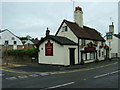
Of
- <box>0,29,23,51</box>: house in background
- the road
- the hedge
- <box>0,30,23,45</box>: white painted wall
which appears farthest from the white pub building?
<box>0,30,23,45</box>: white painted wall

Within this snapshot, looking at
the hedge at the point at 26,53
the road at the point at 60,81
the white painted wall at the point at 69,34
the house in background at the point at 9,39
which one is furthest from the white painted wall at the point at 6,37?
the road at the point at 60,81

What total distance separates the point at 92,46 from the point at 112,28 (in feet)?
48.3

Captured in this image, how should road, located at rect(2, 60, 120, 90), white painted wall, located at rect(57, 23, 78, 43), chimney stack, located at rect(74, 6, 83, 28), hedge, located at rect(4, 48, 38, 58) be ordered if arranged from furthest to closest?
chimney stack, located at rect(74, 6, 83, 28), hedge, located at rect(4, 48, 38, 58), white painted wall, located at rect(57, 23, 78, 43), road, located at rect(2, 60, 120, 90)

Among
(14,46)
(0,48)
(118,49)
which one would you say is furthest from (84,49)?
(14,46)

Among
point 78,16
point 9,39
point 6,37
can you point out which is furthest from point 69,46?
point 9,39

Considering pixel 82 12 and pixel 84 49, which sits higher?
pixel 82 12

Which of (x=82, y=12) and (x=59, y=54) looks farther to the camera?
(x=82, y=12)

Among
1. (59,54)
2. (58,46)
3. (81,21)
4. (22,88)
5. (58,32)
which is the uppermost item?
(81,21)

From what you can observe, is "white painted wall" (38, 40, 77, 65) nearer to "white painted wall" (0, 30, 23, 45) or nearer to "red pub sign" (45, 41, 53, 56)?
"red pub sign" (45, 41, 53, 56)

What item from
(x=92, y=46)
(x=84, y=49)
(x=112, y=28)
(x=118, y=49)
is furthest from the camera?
(x=118, y=49)

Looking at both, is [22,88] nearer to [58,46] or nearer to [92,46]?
[58,46]

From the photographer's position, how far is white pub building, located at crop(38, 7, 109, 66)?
2020 centimetres

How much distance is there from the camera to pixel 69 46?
822 inches

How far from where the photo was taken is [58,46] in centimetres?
2036
